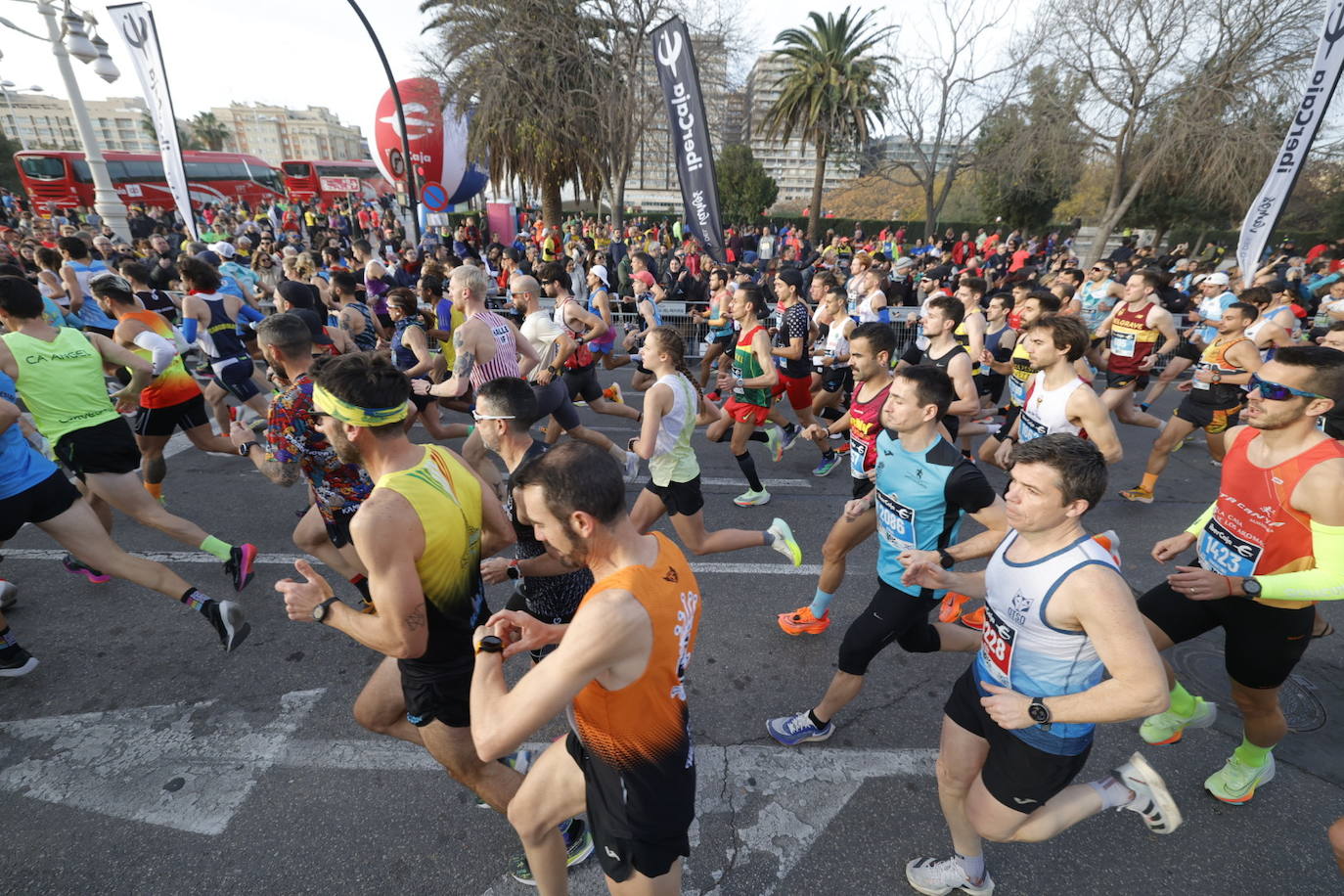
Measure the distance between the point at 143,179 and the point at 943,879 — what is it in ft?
151

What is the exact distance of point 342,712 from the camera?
11.1 feet

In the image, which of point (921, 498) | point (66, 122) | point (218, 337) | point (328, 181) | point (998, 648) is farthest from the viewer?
point (66, 122)

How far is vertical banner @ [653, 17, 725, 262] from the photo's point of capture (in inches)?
382

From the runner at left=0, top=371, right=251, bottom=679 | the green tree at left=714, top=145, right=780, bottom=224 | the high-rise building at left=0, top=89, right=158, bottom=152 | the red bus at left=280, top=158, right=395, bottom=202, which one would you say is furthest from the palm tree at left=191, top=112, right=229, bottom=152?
the runner at left=0, top=371, right=251, bottom=679

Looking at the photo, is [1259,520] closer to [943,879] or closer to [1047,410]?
[1047,410]

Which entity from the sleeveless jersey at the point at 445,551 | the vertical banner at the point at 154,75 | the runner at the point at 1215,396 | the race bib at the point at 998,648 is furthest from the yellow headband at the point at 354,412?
the vertical banner at the point at 154,75

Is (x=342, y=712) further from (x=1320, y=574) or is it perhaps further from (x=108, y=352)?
(x=1320, y=574)

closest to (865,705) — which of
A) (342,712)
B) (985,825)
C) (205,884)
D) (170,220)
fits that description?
(985,825)

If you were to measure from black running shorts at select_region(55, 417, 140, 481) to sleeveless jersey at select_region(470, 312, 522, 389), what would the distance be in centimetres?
247

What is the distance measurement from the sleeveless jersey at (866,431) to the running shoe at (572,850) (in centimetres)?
261

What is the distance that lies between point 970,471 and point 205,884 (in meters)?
3.71

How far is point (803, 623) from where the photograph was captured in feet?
13.4

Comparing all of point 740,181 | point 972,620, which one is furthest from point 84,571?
point 740,181

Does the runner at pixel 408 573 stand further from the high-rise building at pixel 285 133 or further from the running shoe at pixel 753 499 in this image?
the high-rise building at pixel 285 133
